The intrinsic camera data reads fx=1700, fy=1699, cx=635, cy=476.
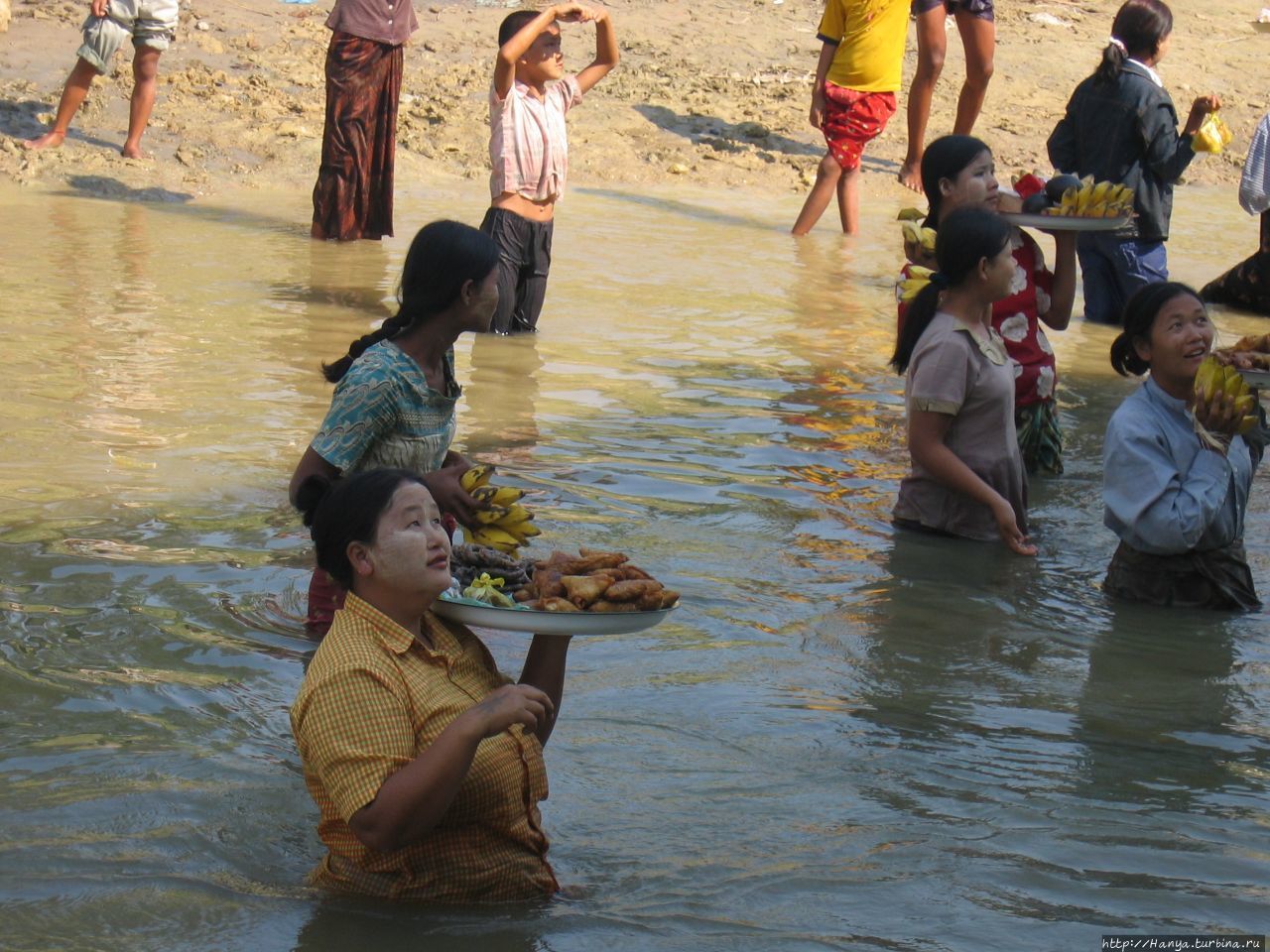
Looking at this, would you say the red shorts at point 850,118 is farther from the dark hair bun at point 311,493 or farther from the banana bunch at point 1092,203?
the dark hair bun at point 311,493

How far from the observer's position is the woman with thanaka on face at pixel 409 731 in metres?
3.09

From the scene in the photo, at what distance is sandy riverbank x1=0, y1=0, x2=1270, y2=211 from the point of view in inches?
551

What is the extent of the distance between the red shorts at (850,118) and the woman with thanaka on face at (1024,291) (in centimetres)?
553

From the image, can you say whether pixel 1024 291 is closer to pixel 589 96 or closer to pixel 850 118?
pixel 850 118

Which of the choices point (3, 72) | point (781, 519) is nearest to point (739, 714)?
point (781, 519)

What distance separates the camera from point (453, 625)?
3586mm

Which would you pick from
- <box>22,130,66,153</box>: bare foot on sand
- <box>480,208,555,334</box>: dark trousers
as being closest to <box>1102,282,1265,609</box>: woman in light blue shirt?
<box>480,208,555,334</box>: dark trousers

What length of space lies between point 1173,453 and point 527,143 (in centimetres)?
454

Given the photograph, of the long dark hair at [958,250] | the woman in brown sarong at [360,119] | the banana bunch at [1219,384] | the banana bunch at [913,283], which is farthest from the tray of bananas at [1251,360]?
the woman in brown sarong at [360,119]

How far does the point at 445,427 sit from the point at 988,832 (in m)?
1.72

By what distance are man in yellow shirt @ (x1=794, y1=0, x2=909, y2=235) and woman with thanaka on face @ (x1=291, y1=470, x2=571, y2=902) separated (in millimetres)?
9378

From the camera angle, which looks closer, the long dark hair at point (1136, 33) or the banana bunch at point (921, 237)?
the banana bunch at point (921, 237)

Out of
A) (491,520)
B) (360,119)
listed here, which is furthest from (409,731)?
(360,119)

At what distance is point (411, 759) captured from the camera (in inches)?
124
